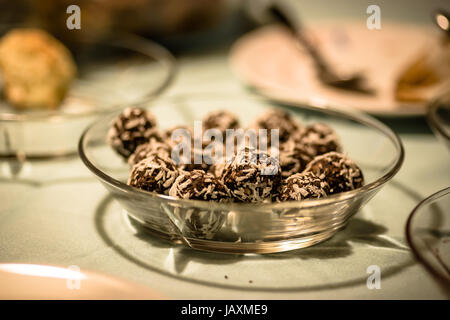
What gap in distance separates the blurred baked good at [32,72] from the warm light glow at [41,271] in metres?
0.49

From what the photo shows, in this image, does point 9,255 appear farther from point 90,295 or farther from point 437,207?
point 437,207

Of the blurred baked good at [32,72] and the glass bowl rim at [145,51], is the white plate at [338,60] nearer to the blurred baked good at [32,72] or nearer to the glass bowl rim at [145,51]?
the glass bowl rim at [145,51]

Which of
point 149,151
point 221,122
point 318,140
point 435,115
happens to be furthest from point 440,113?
point 149,151

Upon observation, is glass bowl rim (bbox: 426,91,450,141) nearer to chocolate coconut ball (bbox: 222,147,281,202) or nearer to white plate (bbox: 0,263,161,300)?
chocolate coconut ball (bbox: 222,147,281,202)

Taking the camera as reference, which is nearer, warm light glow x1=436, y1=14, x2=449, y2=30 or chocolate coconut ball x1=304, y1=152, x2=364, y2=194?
chocolate coconut ball x1=304, y1=152, x2=364, y2=194

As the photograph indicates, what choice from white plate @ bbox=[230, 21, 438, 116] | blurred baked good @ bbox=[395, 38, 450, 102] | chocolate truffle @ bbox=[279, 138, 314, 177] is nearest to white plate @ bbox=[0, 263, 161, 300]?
chocolate truffle @ bbox=[279, 138, 314, 177]

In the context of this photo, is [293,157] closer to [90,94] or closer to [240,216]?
[240,216]

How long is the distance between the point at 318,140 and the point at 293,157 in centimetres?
5

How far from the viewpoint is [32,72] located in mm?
932

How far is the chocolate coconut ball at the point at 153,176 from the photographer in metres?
0.55

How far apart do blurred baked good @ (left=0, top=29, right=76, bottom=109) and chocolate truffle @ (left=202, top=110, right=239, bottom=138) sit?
1.27 feet

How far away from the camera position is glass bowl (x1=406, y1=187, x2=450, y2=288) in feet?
1.55

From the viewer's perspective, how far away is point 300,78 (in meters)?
1.05
